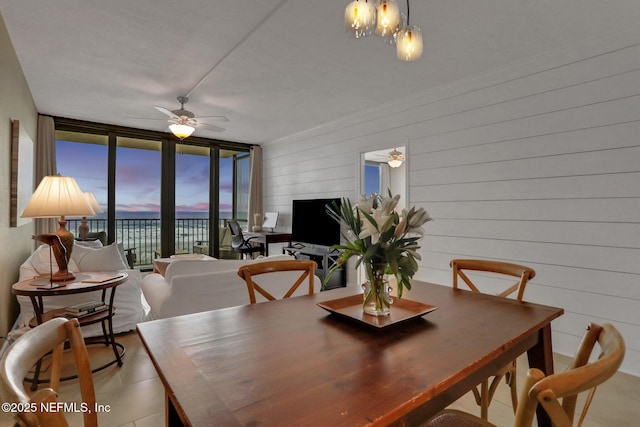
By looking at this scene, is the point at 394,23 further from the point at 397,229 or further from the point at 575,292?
the point at 575,292

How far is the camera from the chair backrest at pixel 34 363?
1.81ft

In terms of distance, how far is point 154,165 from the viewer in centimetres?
645

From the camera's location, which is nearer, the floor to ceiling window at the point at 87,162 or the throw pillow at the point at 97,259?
the throw pillow at the point at 97,259

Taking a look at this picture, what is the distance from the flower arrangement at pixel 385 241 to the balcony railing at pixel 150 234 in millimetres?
5881

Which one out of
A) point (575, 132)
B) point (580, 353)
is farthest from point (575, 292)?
point (580, 353)

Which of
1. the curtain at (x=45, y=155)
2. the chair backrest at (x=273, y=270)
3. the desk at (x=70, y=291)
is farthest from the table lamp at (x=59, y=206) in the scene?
the curtain at (x=45, y=155)

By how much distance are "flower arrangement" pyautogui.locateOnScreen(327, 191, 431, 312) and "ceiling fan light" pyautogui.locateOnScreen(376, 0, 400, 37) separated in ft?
2.47

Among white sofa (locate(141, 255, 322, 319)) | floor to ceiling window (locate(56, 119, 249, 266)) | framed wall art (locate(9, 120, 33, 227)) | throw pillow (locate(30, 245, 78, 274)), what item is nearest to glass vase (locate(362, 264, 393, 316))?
white sofa (locate(141, 255, 322, 319))

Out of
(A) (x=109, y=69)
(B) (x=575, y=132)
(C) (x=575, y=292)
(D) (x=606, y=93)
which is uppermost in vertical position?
(A) (x=109, y=69)

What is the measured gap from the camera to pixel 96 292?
3.16 m

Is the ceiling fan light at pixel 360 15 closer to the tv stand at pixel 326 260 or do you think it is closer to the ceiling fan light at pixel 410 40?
the ceiling fan light at pixel 410 40

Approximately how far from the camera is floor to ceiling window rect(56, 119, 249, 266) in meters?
5.89

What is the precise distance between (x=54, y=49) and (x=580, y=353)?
421cm

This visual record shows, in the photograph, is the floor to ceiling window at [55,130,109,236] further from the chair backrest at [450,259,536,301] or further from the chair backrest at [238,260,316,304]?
the chair backrest at [450,259,536,301]
